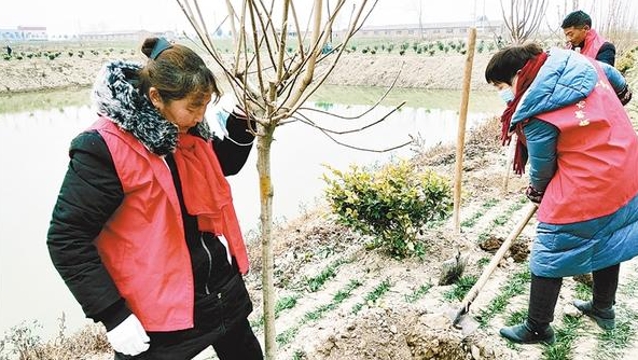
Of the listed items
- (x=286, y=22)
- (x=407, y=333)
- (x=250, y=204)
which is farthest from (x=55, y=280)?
(x=286, y=22)

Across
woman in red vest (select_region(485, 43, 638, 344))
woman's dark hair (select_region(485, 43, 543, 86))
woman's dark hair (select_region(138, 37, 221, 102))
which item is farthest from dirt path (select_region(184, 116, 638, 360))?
woman's dark hair (select_region(138, 37, 221, 102))

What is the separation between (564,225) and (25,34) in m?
111

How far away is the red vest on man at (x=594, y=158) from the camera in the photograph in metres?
2.03

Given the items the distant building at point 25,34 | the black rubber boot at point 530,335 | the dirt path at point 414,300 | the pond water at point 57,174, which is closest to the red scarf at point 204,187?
the dirt path at point 414,300

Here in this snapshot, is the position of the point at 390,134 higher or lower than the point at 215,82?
lower

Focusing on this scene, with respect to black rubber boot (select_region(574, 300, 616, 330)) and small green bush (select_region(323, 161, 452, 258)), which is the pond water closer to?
small green bush (select_region(323, 161, 452, 258))

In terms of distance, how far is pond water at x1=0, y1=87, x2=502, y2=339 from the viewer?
495 cm

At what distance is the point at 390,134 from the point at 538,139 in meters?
10.9

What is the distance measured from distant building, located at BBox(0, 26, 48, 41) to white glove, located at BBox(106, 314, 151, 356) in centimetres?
9658

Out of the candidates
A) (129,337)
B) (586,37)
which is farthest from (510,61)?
(586,37)

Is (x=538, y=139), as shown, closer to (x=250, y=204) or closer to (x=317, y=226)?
(x=317, y=226)

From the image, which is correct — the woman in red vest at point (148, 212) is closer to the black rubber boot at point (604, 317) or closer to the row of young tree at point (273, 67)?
the row of young tree at point (273, 67)

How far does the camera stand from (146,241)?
145 cm

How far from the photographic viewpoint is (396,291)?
11.2 ft
